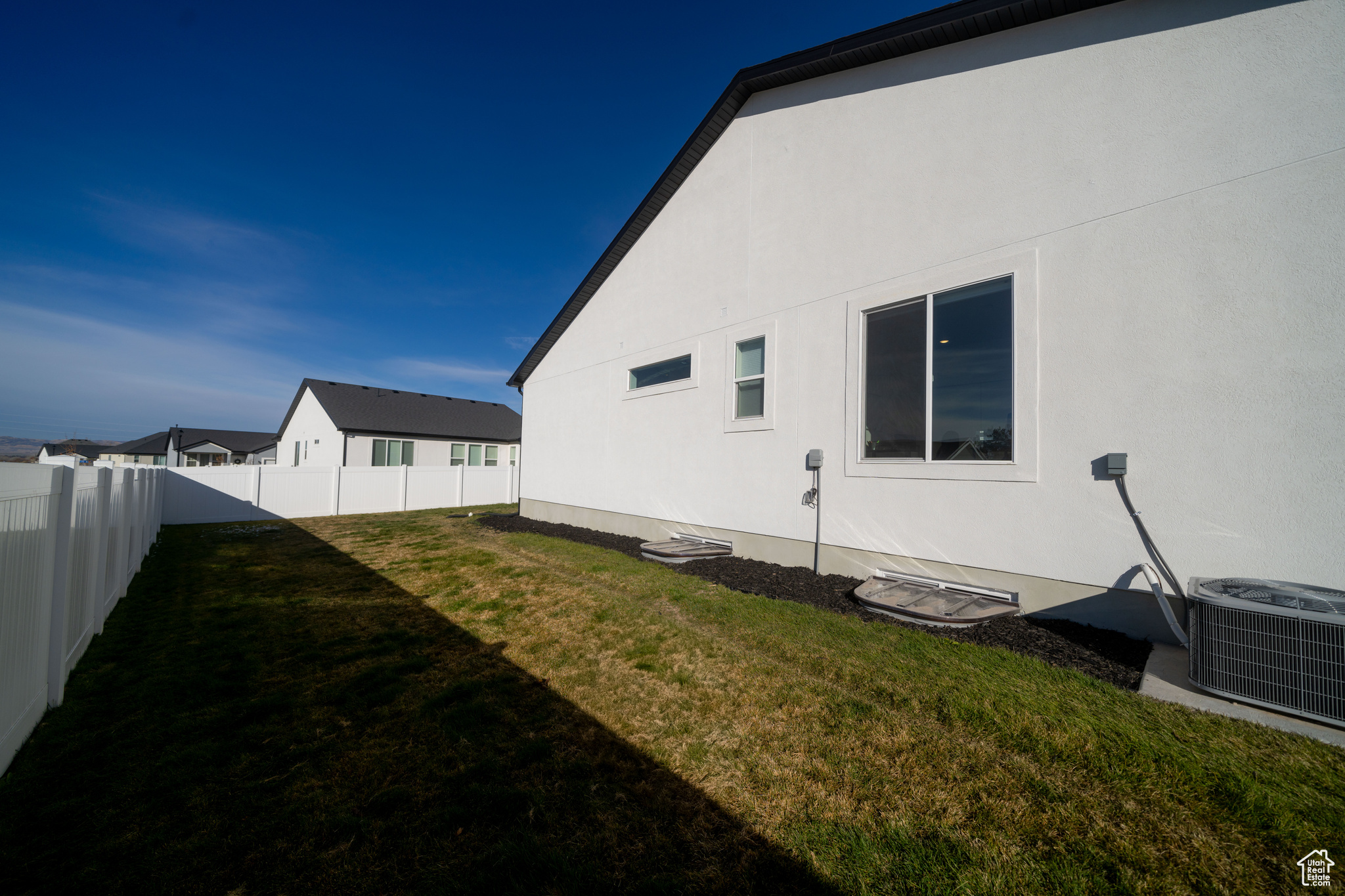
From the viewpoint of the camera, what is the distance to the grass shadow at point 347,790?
1.81 meters

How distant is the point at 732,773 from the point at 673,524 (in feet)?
19.5

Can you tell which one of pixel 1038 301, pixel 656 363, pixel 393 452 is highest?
pixel 656 363

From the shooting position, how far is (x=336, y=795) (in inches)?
89.0

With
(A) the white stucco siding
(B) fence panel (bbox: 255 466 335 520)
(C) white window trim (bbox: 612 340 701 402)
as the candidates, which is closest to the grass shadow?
(C) white window trim (bbox: 612 340 701 402)

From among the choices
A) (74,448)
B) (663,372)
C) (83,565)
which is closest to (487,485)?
(663,372)

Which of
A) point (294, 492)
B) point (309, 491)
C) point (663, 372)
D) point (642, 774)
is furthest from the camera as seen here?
point (309, 491)

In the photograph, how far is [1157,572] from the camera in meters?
3.76

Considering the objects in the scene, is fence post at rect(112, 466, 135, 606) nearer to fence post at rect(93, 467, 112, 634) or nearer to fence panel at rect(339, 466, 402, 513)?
fence post at rect(93, 467, 112, 634)

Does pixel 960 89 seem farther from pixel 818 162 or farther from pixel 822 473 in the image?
pixel 822 473

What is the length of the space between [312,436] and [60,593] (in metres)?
23.9

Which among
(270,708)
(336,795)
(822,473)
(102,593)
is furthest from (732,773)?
(102,593)

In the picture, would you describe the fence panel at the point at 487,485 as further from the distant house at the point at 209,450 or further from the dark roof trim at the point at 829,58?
the distant house at the point at 209,450

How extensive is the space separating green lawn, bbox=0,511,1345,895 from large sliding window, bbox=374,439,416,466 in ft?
62.1

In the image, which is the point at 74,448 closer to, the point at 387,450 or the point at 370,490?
the point at 387,450
